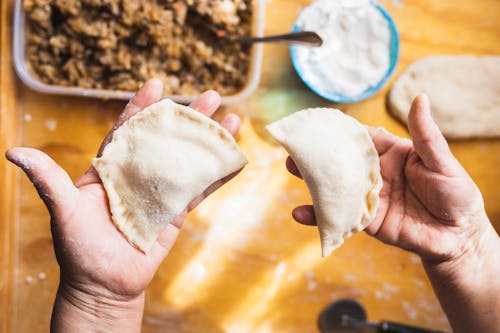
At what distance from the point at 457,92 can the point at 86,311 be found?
1497 millimetres

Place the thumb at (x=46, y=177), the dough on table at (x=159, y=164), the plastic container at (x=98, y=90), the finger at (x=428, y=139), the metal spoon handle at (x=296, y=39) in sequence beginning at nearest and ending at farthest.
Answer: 1. the thumb at (x=46, y=177)
2. the finger at (x=428, y=139)
3. the dough on table at (x=159, y=164)
4. the metal spoon handle at (x=296, y=39)
5. the plastic container at (x=98, y=90)

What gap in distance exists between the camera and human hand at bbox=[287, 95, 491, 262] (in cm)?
123

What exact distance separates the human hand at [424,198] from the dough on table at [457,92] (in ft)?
1.43

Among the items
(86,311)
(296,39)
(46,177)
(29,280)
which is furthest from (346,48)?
(29,280)

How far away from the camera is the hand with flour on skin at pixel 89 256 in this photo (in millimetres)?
1143

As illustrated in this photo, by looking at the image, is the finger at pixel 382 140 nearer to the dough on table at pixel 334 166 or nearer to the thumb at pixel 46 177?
the dough on table at pixel 334 166

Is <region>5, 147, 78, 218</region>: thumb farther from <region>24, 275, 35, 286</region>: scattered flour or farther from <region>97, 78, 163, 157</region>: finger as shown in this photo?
<region>24, 275, 35, 286</region>: scattered flour

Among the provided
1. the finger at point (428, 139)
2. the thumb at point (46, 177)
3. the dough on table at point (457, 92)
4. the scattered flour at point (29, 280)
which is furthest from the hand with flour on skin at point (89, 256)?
the dough on table at point (457, 92)

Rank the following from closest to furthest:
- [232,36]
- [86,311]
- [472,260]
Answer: [86,311]
[472,260]
[232,36]

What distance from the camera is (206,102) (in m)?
1.41

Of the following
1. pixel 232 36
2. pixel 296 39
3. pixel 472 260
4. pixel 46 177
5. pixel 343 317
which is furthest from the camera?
pixel 343 317

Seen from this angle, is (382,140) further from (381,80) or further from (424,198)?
(381,80)

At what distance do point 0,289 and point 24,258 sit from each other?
0.42 feet

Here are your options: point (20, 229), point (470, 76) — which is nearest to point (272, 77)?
point (470, 76)
